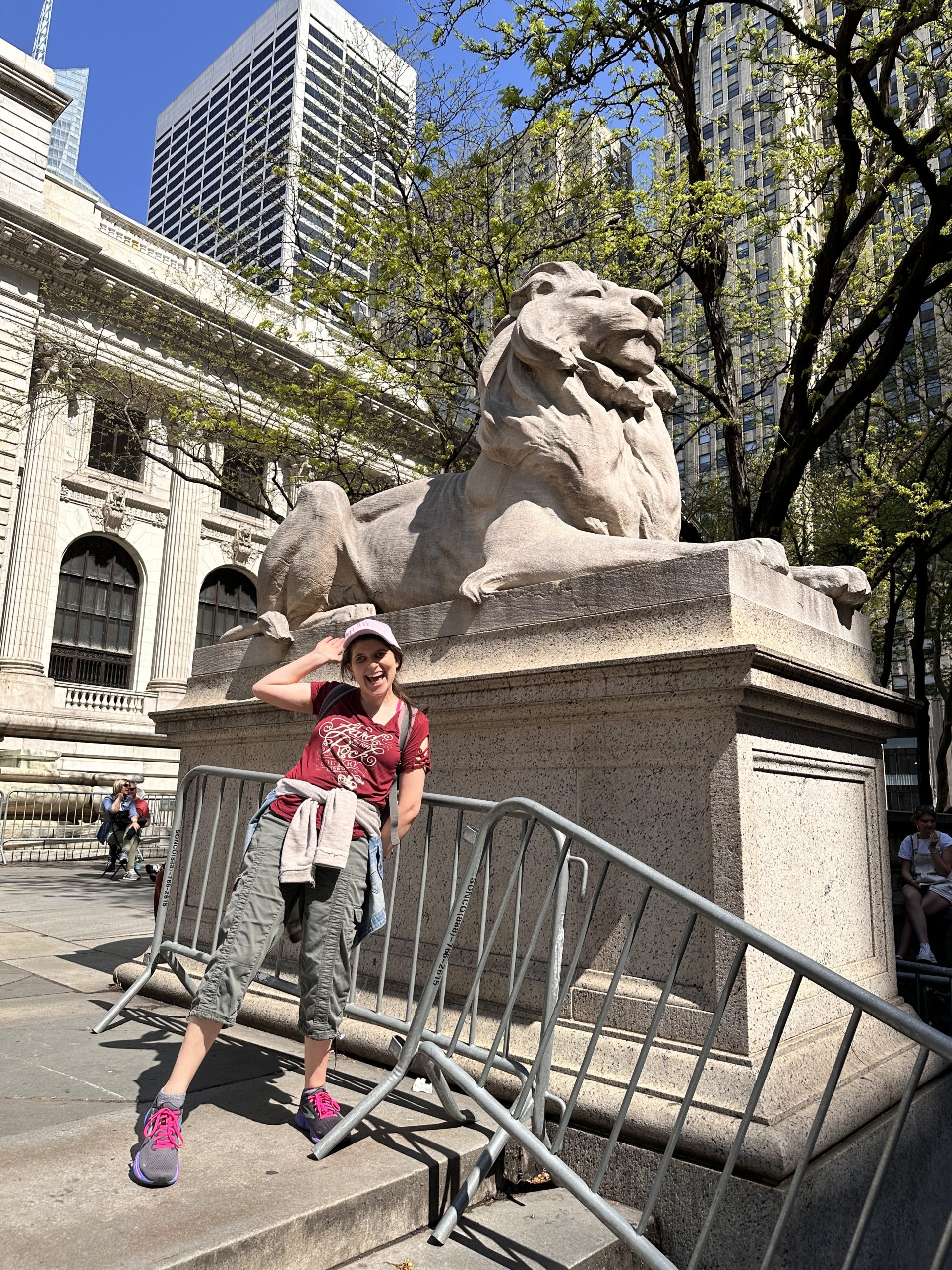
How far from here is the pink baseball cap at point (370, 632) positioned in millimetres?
3268

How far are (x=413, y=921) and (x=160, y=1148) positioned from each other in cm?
184

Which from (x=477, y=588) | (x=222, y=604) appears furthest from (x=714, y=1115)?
(x=222, y=604)

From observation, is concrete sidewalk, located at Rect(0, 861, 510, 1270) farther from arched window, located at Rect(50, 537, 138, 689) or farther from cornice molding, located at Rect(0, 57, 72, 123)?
cornice molding, located at Rect(0, 57, 72, 123)

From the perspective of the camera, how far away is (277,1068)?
379cm

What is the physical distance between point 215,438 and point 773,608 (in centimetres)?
1259

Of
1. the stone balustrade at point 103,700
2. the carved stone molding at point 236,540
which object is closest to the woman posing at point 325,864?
the stone balustrade at point 103,700

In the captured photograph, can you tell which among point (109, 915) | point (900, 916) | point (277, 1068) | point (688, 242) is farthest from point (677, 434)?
point (277, 1068)

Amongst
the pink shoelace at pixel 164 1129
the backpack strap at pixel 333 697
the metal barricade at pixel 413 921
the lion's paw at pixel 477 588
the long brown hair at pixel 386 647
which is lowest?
the pink shoelace at pixel 164 1129

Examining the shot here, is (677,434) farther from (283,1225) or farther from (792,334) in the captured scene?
(283,1225)

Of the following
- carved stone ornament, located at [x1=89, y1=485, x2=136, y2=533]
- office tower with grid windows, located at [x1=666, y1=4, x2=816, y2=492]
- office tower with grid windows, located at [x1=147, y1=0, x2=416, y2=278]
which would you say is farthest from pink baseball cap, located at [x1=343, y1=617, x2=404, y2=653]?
carved stone ornament, located at [x1=89, y1=485, x2=136, y2=533]

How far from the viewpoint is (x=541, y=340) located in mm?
4926

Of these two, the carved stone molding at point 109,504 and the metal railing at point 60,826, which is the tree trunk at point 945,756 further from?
the carved stone molding at point 109,504

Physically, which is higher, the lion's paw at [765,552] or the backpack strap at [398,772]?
the lion's paw at [765,552]

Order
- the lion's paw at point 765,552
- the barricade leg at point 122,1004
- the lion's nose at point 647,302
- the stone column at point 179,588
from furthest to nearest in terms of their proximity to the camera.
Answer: the stone column at point 179,588
the lion's nose at point 647,302
the barricade leg at point 122,1004
the lion's paw at point 765,552
